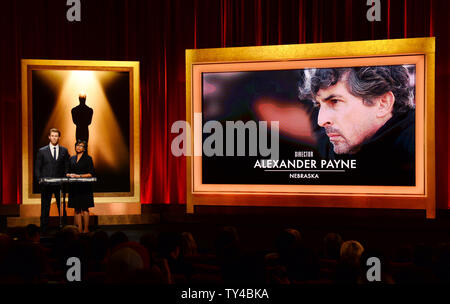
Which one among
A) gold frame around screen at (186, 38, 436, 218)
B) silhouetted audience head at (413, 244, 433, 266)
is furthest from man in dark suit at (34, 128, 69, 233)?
silhouetted audience head at (413, 244, 433, 266)

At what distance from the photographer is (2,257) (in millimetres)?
2381

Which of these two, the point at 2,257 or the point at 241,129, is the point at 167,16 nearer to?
the point at 241,129

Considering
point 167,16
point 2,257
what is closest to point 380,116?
point 167,16

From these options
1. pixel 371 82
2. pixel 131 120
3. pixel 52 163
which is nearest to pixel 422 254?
pixel 52 163

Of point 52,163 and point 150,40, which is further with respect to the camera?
point 150,40

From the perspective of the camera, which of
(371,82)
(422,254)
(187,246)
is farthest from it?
(371,82)

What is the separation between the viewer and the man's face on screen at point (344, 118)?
22.1 ft

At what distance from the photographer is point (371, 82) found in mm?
6727

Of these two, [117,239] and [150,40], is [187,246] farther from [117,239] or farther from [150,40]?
[150,40]

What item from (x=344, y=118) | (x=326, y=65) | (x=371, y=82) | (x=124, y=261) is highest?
(x=326, y=65)

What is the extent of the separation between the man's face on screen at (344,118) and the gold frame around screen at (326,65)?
42cm

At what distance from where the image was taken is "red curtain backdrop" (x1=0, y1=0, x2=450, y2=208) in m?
7.59

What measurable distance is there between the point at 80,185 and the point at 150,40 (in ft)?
10.6

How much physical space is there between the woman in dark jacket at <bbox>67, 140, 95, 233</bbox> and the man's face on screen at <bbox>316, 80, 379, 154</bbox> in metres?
3.16
